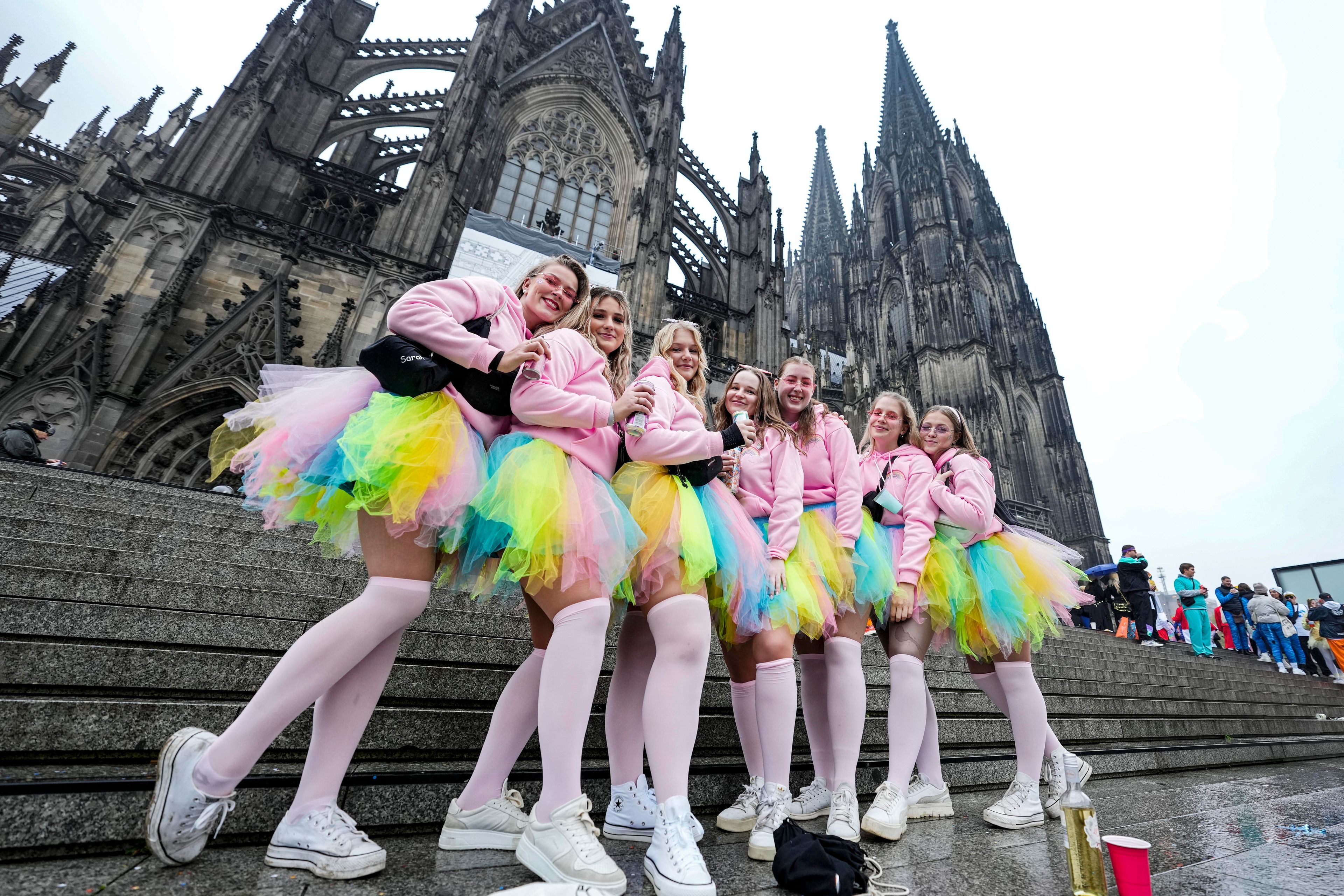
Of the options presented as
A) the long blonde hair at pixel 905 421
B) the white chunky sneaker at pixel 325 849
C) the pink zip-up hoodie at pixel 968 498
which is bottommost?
the white chunky sneaker at pixel 325 849

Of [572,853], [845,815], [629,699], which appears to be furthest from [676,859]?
[845,815]

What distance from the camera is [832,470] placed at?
2.58m

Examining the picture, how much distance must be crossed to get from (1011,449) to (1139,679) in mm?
25004

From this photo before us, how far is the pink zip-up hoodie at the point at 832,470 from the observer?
8.17 ft

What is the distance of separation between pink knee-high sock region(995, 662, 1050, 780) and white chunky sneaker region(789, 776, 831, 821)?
86 cm

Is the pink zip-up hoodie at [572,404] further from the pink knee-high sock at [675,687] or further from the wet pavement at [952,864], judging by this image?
the wet pavement at [952,864]

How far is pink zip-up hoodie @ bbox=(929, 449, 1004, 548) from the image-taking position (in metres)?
2.60

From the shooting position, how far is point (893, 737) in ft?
7.41

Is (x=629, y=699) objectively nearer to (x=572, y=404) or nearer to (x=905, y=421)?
(x=572, y=404)

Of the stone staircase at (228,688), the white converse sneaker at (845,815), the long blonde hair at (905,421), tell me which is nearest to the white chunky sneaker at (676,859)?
the white converse sneaker at (845,815)

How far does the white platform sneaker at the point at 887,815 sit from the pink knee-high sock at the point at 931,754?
0.48m

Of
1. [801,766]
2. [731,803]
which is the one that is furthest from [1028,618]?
[731,803]

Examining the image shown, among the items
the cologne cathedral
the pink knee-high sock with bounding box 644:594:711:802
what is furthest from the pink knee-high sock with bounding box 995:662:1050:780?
the cologne cathedral

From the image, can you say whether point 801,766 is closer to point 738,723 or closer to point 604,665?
point 738,723
